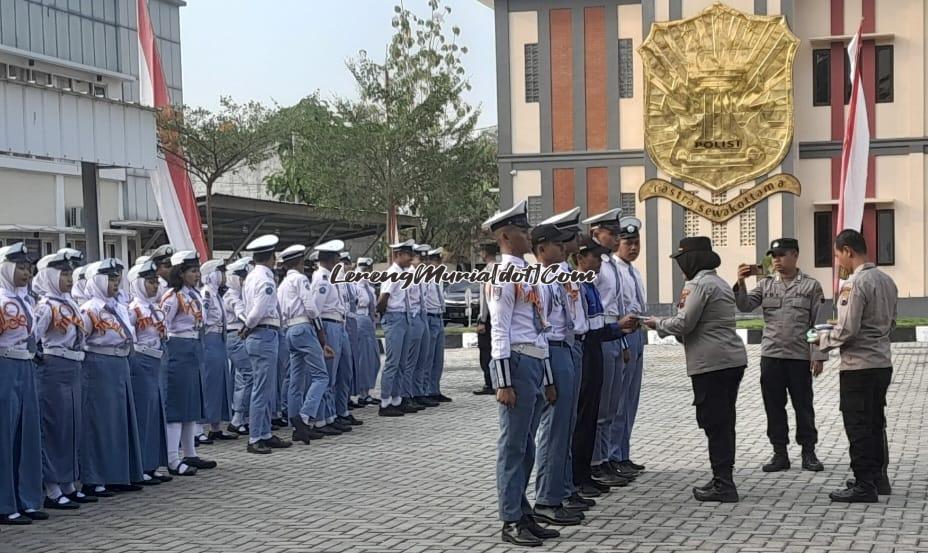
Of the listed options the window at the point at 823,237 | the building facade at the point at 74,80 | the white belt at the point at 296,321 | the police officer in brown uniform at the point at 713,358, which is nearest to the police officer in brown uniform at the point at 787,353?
the police officer in brown uniform at the point at 713,358

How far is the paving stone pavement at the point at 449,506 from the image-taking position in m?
7.86

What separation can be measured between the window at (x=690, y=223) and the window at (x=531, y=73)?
5004 mm

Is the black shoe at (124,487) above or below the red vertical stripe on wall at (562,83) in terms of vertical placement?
below

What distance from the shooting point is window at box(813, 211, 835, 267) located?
2997 centimetres

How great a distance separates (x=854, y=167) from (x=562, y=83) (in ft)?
43.8

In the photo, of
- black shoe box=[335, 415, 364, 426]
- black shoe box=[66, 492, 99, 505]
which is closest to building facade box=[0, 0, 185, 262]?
black shoe box=[335, 415, 364, 426]

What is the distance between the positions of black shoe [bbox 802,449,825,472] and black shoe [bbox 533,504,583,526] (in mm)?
2672

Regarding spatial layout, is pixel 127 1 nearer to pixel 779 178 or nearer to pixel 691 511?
pixel 779 178

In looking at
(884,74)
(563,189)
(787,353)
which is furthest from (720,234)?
(787,353)

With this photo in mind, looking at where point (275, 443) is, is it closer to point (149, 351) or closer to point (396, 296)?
point (149, 351)

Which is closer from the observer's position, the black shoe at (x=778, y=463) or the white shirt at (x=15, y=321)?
the white shirt at (x=15, y=321)

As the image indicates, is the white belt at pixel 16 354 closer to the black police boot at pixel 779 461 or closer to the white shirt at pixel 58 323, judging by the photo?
the white shirt at pixel 58 323

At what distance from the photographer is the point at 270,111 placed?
39156mm

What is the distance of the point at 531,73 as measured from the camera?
31.7m
